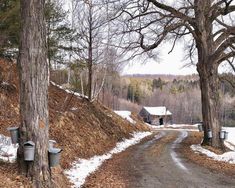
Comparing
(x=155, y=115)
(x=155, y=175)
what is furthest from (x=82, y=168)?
(x=155, y=115)

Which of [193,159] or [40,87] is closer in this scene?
[40,87]

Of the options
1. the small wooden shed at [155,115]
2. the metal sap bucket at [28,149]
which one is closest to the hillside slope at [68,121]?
the metal sap bucket at [28,149]

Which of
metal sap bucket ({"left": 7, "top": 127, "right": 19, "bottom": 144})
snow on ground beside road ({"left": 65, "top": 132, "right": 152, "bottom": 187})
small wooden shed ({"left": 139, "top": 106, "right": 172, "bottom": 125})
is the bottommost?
small wooden shed ({"left": 139, "top": 106, "right": 172, "bottom": 125})

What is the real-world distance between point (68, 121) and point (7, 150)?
7.94m

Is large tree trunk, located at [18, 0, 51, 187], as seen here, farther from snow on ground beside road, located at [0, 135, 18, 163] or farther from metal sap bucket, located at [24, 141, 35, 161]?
snow on ground beside road, located at [0, 135, 18, 163]

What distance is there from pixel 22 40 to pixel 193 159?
1034 centimetres

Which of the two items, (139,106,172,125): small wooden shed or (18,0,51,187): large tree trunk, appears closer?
(18,0,51,187): large tree trunk

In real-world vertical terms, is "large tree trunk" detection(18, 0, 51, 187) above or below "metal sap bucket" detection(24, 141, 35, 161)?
above

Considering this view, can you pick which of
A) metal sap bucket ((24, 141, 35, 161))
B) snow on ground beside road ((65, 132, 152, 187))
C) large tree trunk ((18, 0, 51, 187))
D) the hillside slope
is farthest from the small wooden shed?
metal sap bucket ((24, 141, 35, 161))

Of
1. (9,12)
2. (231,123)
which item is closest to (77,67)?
(9,12)

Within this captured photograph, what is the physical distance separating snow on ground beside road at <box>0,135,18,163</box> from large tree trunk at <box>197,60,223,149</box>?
498 inches

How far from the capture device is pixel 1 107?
15.0 m

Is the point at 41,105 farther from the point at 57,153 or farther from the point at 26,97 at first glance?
the point at 57,153

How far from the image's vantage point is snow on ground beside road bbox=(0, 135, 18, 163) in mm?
9906
